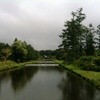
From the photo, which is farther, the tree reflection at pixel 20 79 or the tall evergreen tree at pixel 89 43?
the tall evergreen tree at pixel 89 43

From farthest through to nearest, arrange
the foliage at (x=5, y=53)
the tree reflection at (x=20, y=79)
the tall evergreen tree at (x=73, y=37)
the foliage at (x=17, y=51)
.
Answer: the foliage at (x=17, y=51)
the foliage at (x=5, y=53)
the tall evergreen tree at (x=73, y=37)
the tree reflection at (x=20, y=79)

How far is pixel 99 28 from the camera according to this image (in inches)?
3856

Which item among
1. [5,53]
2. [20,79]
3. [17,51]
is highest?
[17,51]

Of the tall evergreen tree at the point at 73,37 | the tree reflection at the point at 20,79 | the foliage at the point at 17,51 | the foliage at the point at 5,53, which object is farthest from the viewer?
the foliage at the point at 17,51

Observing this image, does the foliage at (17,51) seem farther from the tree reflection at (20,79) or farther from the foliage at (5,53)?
the tree reflection at (20,79)

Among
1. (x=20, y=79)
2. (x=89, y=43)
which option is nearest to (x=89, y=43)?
(x=89, y=43)

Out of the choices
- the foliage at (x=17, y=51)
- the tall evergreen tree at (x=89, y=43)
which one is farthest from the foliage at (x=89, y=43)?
the foliage at (x=17, y=51)

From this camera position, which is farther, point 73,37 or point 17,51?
point 17,51

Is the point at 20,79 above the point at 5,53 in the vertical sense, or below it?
below

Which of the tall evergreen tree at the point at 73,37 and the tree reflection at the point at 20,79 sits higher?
the tall evergreen tree at the point at 73,37

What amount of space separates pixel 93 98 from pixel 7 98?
7.20m

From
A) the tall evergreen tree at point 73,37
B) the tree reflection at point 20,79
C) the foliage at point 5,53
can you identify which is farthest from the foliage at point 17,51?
the tree reflection at point 20,79

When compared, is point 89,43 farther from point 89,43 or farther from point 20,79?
point 20,79

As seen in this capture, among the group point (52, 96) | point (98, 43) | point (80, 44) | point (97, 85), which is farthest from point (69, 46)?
point (52, 96)
